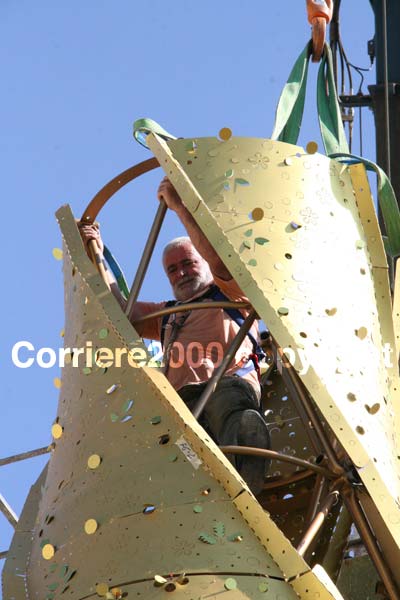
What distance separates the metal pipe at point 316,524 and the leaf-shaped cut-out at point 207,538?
0.50m

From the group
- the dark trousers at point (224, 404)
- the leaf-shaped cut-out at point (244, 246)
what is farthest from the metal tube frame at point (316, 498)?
the leaf-shaped cut-out at point (244, 246)

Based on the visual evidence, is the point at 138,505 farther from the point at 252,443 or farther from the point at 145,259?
the point at 145,259

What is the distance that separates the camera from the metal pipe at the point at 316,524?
9.03 metres

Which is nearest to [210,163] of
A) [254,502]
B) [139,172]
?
[139,172]

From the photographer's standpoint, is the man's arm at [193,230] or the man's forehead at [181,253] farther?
the man's forehead at [181,253]

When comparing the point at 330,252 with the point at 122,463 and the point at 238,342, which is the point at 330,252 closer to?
the point at 238,342

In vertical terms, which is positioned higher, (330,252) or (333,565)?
(330,252)

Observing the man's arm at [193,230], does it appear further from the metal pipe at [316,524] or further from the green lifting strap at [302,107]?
the metal pipe at [316,524]

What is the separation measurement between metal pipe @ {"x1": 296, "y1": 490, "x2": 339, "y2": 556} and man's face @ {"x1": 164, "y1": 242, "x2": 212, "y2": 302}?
1.56 meters

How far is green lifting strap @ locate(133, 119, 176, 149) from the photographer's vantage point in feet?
32.7

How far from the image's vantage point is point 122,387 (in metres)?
9.06

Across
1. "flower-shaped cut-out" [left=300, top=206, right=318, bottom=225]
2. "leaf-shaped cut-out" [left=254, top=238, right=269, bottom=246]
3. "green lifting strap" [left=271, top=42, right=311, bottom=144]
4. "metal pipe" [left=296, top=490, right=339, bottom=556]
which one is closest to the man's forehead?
"green lifting strap" [left=271, top=42, right=311, bottom=144]

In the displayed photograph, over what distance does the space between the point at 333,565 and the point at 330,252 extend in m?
1.84

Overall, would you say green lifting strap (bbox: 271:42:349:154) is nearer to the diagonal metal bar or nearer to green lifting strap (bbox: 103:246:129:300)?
green lifting strap (bbox: 103:246:129:300)
